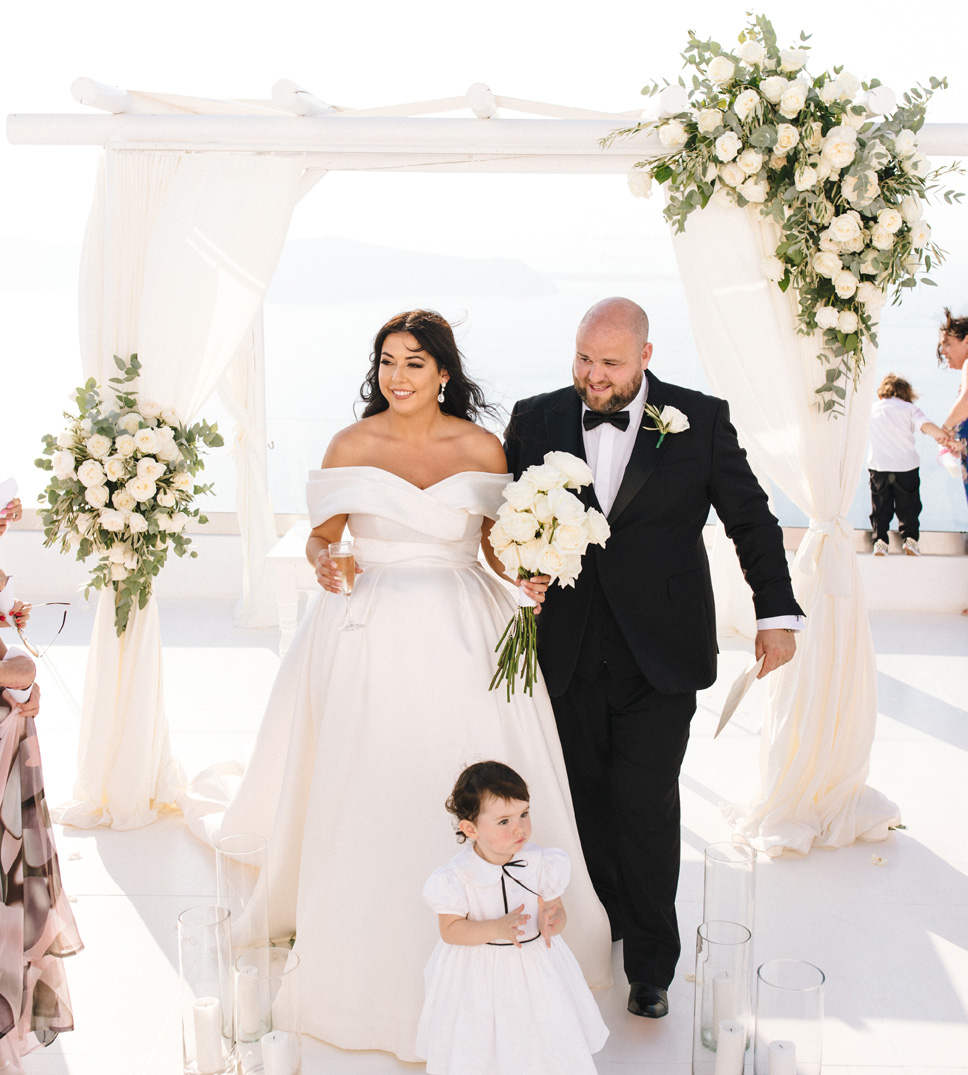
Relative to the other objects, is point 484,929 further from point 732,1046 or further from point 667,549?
point 667,549

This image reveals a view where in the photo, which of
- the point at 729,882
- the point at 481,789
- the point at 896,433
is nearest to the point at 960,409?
the point at 896,433

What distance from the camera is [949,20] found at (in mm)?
7742

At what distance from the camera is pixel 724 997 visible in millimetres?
2398

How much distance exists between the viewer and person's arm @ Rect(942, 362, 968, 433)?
6562mm

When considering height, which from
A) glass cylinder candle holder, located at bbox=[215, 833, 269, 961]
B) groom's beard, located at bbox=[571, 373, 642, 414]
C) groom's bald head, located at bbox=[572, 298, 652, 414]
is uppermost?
groom's bald head, located at bbox=[572, 298, 652, 414]

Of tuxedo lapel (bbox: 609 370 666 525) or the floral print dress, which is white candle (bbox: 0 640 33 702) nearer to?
the floral print dress

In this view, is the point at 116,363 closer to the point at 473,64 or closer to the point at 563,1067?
the point at 563,1067

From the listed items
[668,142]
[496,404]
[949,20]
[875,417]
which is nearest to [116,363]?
[496,404]

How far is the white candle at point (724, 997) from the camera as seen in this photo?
2.37 m

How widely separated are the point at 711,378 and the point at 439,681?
1.68m

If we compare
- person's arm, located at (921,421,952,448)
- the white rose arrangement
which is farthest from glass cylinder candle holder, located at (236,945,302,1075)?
person's arm, located at (921,421,952,448)

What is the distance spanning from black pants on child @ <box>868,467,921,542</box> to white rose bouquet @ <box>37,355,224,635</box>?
5.15 metres

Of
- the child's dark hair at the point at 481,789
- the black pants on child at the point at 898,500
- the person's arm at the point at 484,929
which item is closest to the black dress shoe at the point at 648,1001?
the person's arm at the point at 484,929

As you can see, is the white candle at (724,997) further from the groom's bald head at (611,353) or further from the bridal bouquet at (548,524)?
the groom's bald head at (611,353)
